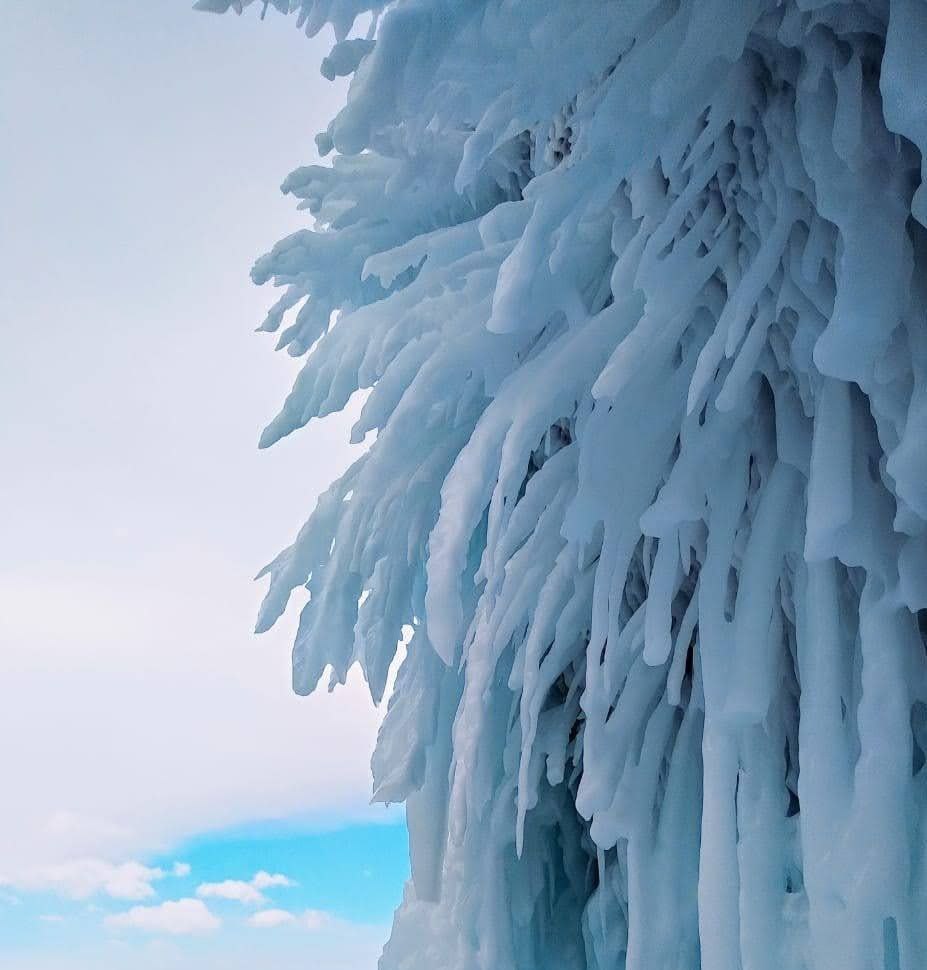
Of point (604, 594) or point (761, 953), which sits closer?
point (761, 953)

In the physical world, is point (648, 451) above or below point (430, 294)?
below

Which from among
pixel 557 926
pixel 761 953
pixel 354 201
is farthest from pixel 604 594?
pixel 557 926

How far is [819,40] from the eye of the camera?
4.27ft

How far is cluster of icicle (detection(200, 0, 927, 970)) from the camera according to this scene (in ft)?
3.88

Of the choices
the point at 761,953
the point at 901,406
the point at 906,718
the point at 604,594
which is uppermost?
the point at 901,406

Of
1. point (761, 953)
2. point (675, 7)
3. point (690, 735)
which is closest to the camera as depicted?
point (675, 7)

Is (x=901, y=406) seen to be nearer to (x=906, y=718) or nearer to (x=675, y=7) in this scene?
(x=906, y=718)

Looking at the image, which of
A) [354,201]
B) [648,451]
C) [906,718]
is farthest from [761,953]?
[354,201]

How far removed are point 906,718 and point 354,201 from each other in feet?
4.99

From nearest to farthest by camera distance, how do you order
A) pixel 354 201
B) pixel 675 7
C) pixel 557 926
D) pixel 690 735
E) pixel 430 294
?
pixel 675 7 → pixel 690 735 → pixel 430 294 → pixel 354 201 → pixel 557 926

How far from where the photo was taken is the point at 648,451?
1.51m

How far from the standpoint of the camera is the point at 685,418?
1.44 meters

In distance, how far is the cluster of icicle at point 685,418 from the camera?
1182 millimetres

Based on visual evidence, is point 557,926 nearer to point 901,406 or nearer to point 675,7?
point 901,406
